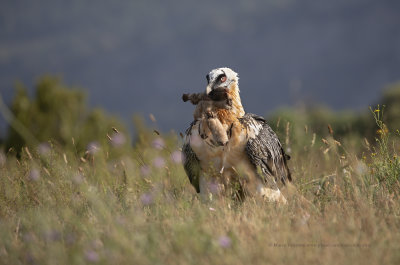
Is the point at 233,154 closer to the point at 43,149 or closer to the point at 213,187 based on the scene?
the point at 213,187

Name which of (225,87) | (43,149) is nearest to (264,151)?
(225,87)

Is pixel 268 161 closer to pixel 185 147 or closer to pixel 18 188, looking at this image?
→ pixel 185 147

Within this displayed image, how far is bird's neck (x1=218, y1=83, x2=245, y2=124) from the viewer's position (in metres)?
5.46

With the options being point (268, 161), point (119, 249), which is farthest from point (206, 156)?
point (119, 249)

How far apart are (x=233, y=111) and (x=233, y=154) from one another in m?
0.54

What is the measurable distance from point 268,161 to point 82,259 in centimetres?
292

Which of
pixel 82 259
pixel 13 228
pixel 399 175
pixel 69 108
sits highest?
pixel 399 175

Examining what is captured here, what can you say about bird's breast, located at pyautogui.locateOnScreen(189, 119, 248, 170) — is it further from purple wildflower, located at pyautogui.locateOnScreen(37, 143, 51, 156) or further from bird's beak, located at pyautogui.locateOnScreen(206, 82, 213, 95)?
purple wildflower, located at pyautogui.locateOnScreen(37, 143, 51, 156)

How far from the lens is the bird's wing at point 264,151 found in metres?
5.43

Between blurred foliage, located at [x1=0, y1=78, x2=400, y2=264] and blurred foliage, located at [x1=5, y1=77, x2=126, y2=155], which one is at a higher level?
blurred foliage, located at [x1=0, y1=78, x2=400, y2=264]

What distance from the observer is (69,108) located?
2386cm

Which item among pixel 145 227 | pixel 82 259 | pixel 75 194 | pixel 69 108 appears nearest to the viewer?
pixel 82 259

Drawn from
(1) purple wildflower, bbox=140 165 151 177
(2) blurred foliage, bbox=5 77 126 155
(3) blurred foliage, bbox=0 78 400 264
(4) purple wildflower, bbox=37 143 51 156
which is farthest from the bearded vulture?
(2) blurred foliage, bbox=5 77 126 155

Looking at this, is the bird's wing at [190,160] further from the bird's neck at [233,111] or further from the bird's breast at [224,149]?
the bird's neck at [233,111]
